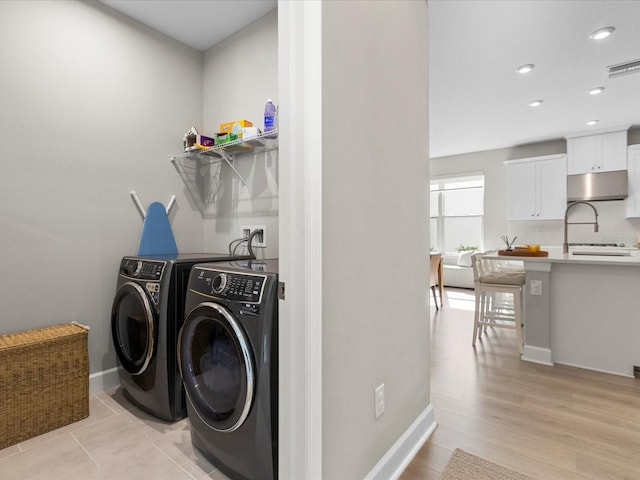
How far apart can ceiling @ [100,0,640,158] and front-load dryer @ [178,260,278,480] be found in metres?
1.94

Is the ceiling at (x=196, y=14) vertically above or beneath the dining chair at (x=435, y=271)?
above

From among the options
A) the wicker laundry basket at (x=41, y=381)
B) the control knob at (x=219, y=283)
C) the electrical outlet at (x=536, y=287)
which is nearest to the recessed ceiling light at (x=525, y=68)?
the electrical outlet at (x=536, y=287)

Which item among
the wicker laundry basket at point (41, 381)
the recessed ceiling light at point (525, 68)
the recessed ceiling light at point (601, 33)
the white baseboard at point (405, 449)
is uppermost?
the recessed ceiling light at point (525, 68)

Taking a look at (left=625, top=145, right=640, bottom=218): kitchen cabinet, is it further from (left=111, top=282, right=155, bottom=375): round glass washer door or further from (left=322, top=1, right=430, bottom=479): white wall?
(left=111, top=282, right=155, bottom=375): round glass washer door

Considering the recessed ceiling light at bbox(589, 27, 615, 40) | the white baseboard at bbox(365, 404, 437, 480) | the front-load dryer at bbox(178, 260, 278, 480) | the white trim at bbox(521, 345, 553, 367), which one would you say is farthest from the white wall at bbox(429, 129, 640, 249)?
the front-load dryer at bbox(178, 260, 278, 480)

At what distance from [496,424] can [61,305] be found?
2.64 m

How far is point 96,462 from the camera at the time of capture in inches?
59.8

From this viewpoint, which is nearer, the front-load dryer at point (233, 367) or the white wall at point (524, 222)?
the front-load dryer at point (233, 367)

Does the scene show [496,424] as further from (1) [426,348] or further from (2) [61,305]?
(2) [61,305]

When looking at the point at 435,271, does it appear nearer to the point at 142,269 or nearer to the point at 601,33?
the point at 601,33

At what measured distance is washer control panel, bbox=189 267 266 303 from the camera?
1279mm

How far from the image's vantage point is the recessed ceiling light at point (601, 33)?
8.26ft

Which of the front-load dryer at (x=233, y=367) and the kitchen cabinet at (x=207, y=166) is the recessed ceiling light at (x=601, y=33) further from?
the front-load dryer at (x=233, y=367)

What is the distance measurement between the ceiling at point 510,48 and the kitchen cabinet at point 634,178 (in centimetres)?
56
